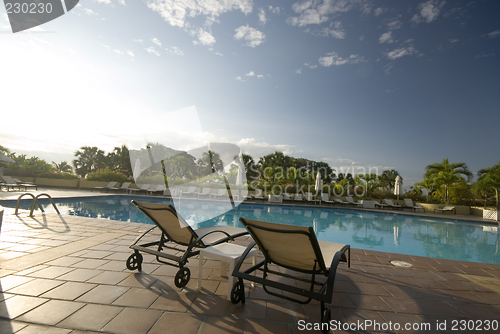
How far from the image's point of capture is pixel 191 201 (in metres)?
16.0

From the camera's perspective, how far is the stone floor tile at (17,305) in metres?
1.84

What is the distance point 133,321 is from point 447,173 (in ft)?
73.0

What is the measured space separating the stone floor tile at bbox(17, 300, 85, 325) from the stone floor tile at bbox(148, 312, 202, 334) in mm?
719

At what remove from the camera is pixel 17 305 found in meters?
1.97

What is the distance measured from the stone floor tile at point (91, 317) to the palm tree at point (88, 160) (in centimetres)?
3283

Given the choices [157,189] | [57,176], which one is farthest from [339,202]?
[57,176]

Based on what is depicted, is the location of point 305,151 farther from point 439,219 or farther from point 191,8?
point 191,8

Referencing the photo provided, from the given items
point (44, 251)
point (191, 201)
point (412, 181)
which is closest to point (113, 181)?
point (191, 201)

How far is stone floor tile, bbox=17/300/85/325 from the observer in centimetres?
179

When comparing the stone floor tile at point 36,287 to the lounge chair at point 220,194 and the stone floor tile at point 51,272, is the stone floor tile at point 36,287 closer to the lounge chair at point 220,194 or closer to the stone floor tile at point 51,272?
the stone floor tile at point 51,272

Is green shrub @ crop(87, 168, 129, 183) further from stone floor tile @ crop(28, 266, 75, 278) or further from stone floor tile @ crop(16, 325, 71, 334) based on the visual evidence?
stone floor tile @ crop(16, 325, 71, 334)

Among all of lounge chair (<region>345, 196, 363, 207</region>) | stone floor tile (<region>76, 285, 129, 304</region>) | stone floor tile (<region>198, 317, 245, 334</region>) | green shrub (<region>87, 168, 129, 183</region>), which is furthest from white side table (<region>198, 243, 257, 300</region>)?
green shrub (<region>87, 168, 129, 183</region>)

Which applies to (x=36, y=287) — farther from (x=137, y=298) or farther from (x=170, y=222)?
(x=170, y=222)
